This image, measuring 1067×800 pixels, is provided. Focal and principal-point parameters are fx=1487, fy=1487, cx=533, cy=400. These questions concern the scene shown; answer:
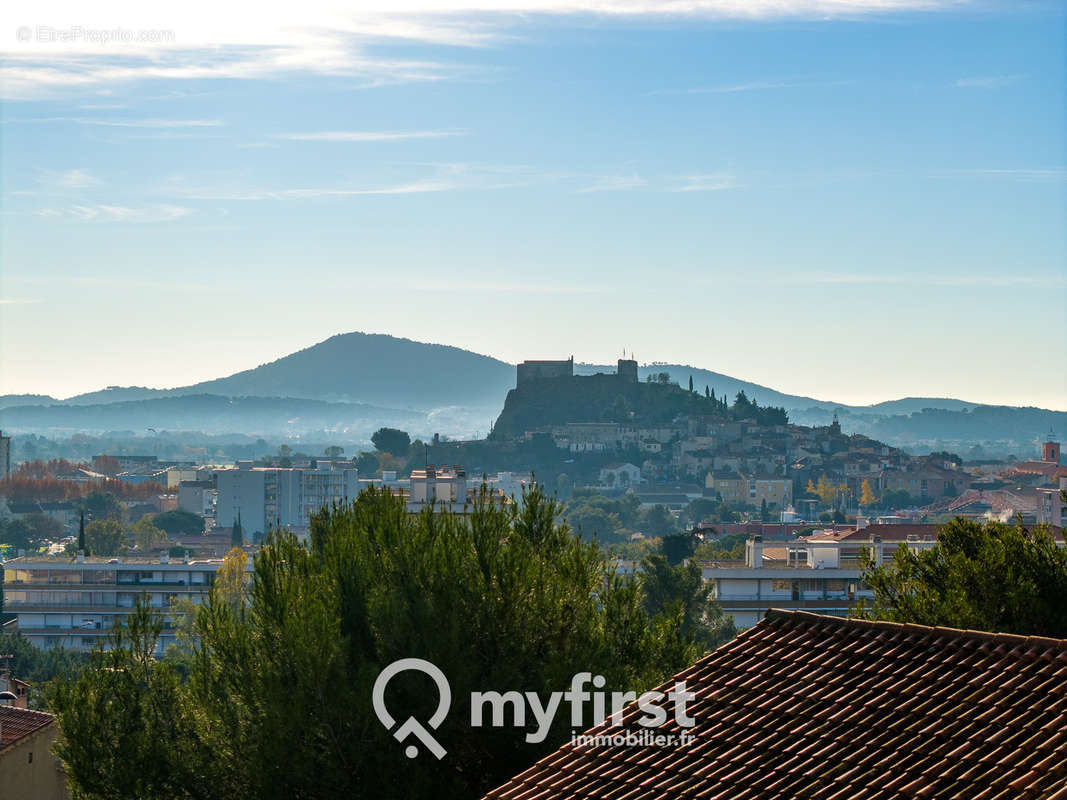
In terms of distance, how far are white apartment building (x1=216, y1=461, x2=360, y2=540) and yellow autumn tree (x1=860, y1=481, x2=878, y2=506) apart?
5199 cm

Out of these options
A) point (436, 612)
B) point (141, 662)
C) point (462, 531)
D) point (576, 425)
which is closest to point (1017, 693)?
point (436, 612)

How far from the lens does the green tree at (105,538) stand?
267 ft

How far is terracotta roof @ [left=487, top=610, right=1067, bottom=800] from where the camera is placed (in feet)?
18.4

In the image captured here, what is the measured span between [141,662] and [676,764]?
18.2 feet

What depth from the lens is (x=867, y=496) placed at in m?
144

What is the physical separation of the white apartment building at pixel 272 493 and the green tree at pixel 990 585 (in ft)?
346

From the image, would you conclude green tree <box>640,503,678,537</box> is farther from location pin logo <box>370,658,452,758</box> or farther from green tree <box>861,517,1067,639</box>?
location pin logo <box>370,658,452,758</box>

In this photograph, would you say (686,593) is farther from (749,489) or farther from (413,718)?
(749,489)

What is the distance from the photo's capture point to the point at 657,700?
6973 mm

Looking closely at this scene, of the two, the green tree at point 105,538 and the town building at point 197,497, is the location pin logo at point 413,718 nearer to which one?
the green tree at point 105,538

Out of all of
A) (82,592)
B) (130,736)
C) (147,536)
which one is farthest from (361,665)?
(147,536)

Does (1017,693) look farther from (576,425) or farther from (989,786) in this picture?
(576,425)

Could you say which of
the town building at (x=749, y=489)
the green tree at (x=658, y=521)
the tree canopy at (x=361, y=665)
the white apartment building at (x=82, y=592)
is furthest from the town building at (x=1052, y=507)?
the tree canopy at (x=361, y=665)

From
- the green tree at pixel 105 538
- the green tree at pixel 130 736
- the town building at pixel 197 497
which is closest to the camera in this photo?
the green tree at pixel 130 736
